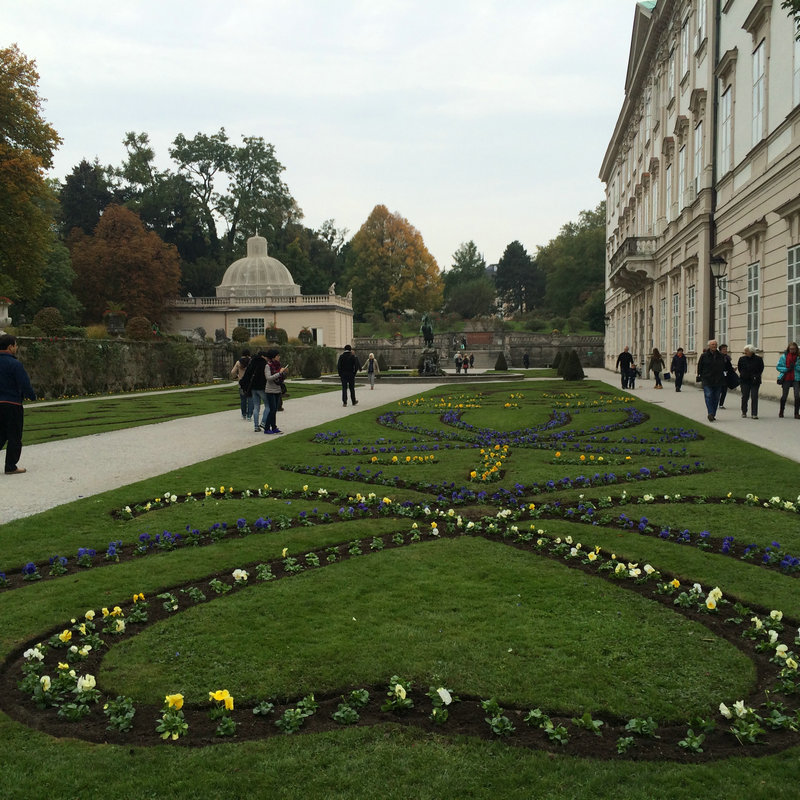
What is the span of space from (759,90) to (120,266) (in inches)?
1911

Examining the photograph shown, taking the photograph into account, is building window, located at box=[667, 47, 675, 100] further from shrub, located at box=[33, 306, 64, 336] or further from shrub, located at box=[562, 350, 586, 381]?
shrub, located at box=[33, 306, 64, 336]

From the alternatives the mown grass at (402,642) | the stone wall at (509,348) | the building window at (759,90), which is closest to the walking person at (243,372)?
the mown grass at (402,642)

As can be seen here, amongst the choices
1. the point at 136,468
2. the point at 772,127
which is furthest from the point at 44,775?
the point at 772,127

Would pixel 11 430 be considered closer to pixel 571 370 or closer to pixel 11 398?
pixel 11 398

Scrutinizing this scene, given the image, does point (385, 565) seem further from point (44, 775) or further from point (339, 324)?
point (339, 324)

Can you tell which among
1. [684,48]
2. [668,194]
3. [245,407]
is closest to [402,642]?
[245,407]

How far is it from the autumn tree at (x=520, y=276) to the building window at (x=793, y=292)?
86793 millimetres

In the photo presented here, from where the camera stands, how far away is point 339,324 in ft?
215

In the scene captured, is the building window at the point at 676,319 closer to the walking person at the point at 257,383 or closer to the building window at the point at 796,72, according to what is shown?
the building window at the point at 796,72

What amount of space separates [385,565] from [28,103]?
29.8 metres

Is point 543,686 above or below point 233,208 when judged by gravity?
below

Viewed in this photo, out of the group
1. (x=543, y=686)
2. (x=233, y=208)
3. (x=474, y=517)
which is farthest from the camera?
(x=233, y=208)

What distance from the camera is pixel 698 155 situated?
26.2 m

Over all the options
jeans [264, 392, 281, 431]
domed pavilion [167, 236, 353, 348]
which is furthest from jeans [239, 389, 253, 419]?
domed pavilion [167, 236, 353, 348]
